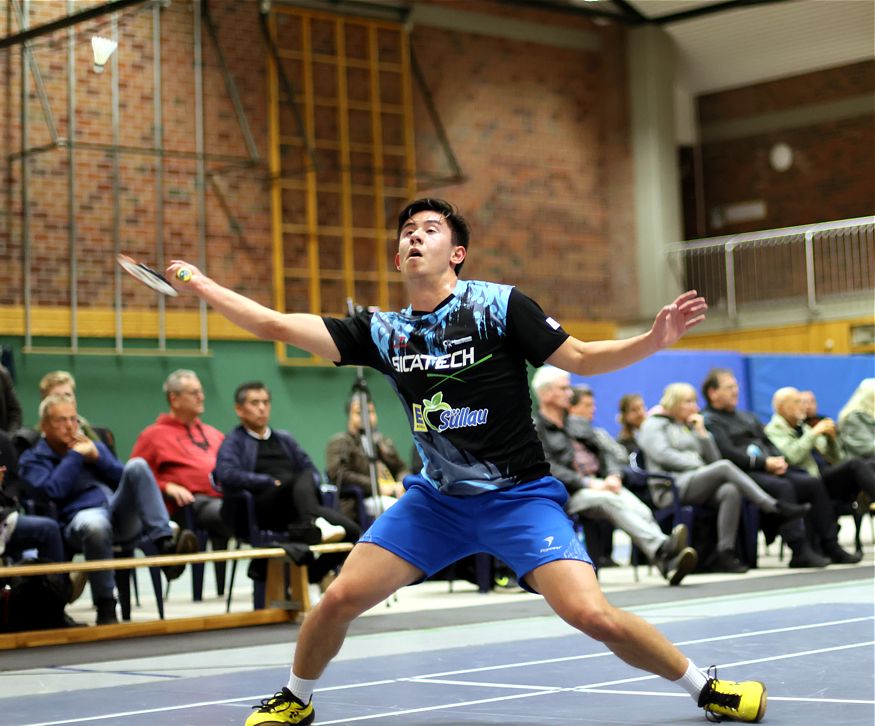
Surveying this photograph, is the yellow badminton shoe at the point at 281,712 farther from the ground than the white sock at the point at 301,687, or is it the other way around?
the white sock at the point at 301,687

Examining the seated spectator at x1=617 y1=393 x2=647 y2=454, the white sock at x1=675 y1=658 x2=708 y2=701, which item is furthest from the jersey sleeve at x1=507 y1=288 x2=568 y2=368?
the seated spectator at x1=617 y1=393 x2=647 y2=454

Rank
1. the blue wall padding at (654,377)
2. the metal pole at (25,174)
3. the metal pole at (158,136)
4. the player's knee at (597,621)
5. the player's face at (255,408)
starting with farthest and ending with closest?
the metal pole at (158,136) < the metal pole at (25,174) < the blue wall padding at (654,377) < the player's face at (255,408) < the player's knee at (597,621)

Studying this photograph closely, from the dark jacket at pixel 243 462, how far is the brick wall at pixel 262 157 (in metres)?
6.52

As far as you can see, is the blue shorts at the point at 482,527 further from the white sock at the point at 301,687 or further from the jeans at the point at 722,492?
the jeans at the point at 722,492

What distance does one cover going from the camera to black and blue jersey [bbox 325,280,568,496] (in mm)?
3672

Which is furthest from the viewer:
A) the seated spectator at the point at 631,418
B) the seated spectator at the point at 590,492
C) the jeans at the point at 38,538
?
the seated spectator at the point at 631,418

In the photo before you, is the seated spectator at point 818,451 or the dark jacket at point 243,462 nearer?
the dark jacket at point 243,462

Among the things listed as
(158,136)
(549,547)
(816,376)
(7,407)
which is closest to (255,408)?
(7,407)

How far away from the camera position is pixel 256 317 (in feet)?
12.2

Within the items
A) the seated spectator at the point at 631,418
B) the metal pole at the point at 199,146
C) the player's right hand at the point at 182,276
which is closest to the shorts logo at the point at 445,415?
the player's right hand at the point at 182,276

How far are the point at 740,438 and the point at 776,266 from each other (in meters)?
10.2

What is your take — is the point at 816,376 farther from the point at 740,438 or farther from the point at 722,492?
the point at 722,492

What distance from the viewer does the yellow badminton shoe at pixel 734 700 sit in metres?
3.61

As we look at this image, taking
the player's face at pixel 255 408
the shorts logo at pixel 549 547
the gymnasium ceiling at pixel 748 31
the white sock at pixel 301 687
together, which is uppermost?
the gymnasium ceiling at pixel 748 31
